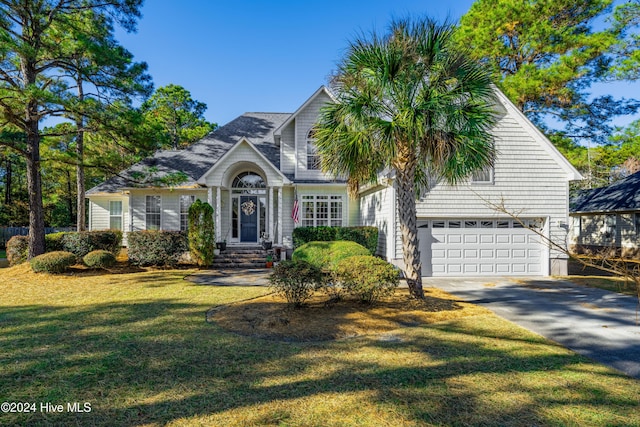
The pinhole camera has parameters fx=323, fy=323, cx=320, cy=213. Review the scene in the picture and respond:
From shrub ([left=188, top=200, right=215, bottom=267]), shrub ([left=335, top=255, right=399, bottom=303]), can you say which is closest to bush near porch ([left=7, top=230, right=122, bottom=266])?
shrub ([left=188, top=200, right=215, bottom=267])

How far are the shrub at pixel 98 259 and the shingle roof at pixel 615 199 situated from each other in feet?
83.4

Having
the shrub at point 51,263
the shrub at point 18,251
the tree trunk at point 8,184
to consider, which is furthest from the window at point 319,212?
the tree trunk at point 8,184

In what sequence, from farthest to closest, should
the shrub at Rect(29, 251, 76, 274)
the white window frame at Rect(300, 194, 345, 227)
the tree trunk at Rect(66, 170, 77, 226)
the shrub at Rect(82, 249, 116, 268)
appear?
the tree trunk at Rect(66, 170, 77, 226)
the white window frame at Rect(300, 194, 345, 227)
the shrub at Rect(82, 249, 116, 268)
the shrub at Rect(29, 251, 76, 274)

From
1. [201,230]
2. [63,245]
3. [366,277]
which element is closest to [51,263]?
[63,245]

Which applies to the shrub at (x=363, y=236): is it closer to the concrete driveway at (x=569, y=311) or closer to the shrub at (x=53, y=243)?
the concrete driveway at (x=569, y=311)

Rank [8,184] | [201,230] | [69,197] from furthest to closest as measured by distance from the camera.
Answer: [8,184], [69,197], [201,230]

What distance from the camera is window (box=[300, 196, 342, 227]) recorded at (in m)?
15.8

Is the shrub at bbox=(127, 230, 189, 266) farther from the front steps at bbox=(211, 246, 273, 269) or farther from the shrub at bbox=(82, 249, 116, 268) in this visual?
the front steps at bbox=(211, 246, 273, 269)

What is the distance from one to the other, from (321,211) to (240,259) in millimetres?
4449

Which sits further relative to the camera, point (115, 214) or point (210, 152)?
point (210, 152)

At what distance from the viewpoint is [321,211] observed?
626 inches

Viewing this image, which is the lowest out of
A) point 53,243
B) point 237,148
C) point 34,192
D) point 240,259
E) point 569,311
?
point 569,311

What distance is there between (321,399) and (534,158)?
13684 millimetres

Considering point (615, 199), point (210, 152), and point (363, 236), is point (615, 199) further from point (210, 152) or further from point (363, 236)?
point (210, 152)
